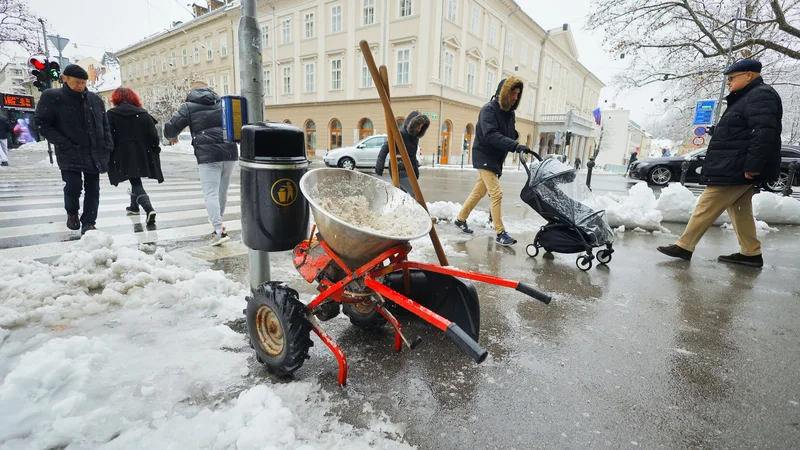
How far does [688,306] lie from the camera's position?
3357mm

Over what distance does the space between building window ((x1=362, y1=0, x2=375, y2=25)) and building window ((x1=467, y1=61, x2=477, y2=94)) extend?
24.7 feet

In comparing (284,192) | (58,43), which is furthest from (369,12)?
(284,192)

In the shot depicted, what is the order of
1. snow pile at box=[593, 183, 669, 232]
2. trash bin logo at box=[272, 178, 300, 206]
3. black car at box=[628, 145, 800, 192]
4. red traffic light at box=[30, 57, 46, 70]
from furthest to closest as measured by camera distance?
black car at box=[628, 145, 800, 192]
red traffic light at box=[30, 57, 46, 70]
snow pile at box=[593, 183, 669, 232]
trash bin logo at box=[272, 178, 300, 206]

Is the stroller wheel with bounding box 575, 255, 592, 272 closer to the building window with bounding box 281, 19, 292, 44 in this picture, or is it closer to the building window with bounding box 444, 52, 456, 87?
the building window with bounding box 444, 52, 456, 87

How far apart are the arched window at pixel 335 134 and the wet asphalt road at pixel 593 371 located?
88.2ft

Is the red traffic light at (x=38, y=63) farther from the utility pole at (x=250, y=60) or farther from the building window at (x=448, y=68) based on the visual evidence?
the building window at (x=448, y=68)

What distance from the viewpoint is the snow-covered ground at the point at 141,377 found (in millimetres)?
1602

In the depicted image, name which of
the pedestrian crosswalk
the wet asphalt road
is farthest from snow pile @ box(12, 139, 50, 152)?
the wet asphalt road

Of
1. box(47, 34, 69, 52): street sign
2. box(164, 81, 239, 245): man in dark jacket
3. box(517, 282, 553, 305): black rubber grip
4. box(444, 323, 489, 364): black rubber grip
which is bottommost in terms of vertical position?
box(444, 323, 489, 364): black rubber grip

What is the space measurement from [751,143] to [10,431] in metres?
5.96

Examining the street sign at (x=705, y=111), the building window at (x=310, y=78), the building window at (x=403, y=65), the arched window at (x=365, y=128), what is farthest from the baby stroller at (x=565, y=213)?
the building window at (x=310, y=78)

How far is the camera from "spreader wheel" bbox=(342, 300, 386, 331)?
8.42ft

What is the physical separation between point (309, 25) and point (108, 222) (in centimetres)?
2897

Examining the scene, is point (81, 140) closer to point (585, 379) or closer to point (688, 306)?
point (585, 379)
